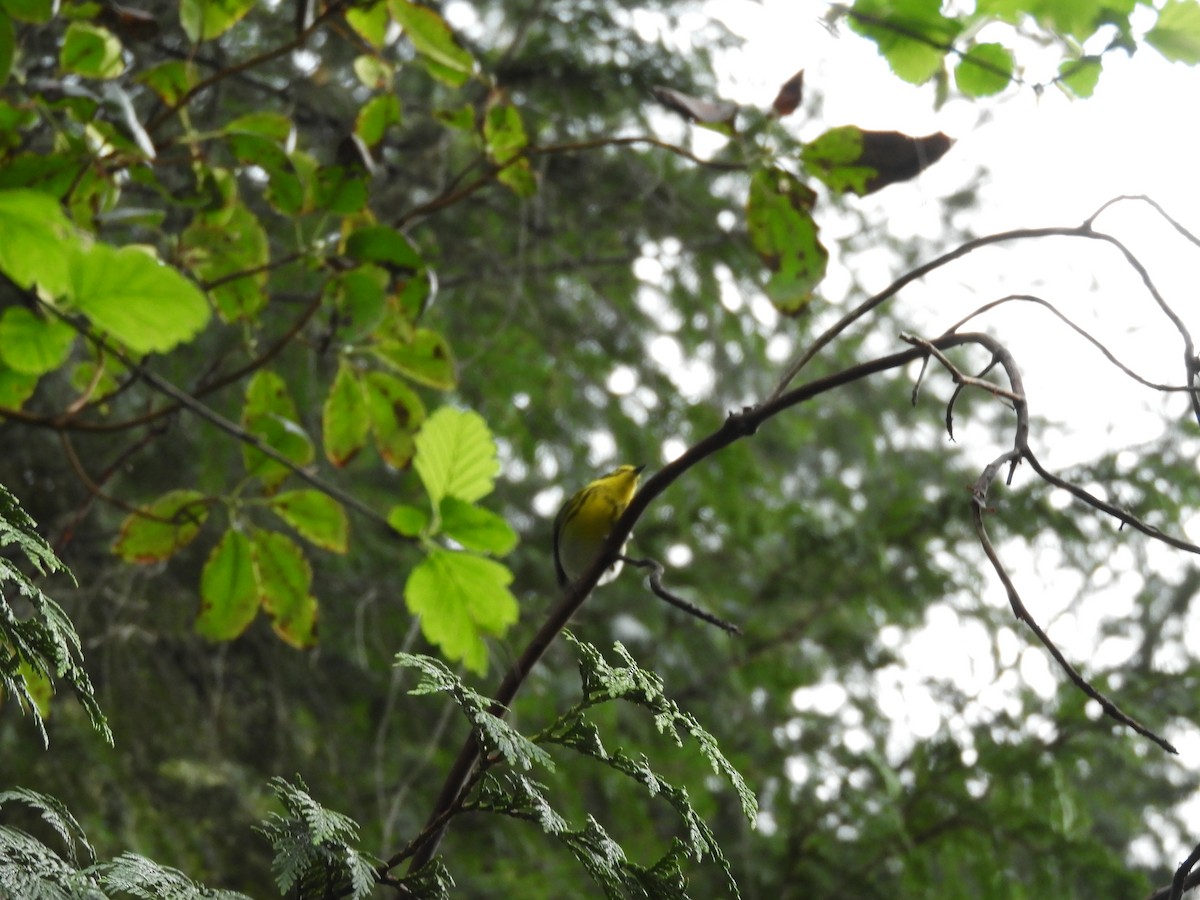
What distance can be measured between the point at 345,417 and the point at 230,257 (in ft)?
1.14

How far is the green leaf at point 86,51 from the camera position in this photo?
1.74 m

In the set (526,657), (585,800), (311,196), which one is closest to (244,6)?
(311,196)

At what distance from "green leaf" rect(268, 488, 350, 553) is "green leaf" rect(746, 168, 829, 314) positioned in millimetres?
810

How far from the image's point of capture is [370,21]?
193 cm

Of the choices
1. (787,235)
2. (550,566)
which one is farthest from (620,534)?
(550,566)

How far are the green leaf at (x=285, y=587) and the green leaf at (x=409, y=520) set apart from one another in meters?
0.37

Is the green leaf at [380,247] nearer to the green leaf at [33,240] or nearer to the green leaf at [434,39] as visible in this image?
the green leaf at [434,39]

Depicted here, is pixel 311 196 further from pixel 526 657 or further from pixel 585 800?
pixel 585 800

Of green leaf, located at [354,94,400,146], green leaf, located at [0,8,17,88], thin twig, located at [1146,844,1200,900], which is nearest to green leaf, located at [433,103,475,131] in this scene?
green leaf, located at [354,94,400,146]

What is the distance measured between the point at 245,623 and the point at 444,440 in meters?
0.63

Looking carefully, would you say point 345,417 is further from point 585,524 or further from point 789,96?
point 789,96

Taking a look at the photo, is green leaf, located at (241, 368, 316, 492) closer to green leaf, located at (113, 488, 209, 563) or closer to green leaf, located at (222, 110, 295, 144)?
green leaf, located at (113, 488, 209, 563)

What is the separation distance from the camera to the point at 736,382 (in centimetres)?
470

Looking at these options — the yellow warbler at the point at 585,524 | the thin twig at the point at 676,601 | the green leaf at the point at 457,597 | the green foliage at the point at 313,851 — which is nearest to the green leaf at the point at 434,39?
the yellow warbler at the point at 585,524
